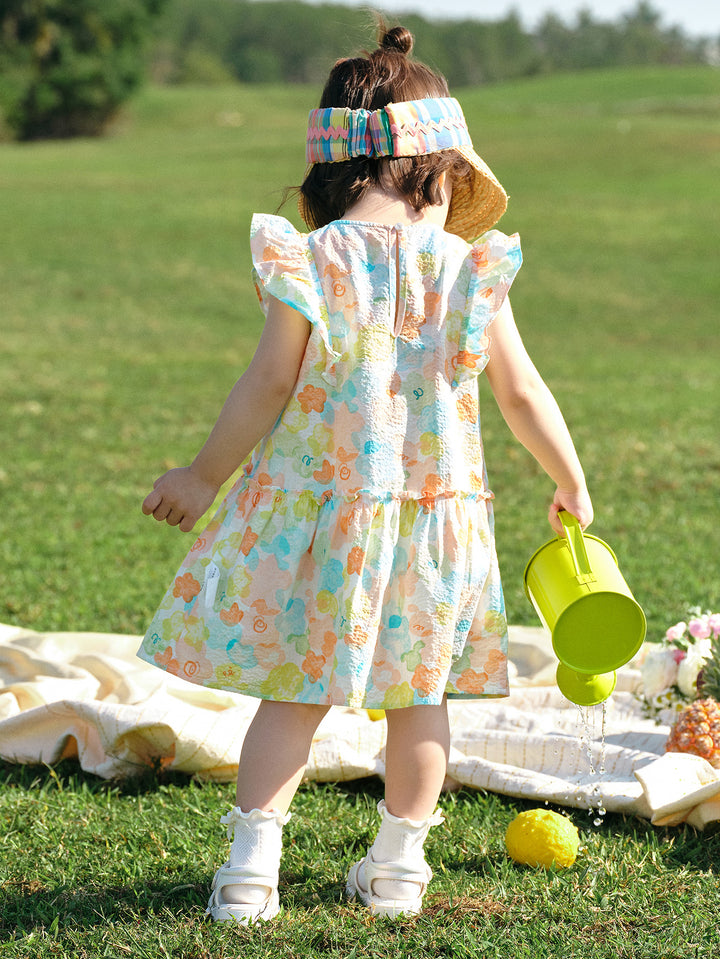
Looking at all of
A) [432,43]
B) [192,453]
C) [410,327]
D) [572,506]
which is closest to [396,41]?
[410,327]

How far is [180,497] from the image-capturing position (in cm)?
205

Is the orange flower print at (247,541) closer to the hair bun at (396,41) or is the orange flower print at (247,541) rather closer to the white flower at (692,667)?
the hair bun at (396,41)

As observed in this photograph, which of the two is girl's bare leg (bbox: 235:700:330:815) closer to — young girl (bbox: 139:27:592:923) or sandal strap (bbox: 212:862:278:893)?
young girl (bbox: 139:27:592:923)

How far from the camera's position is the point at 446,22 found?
106750 millimetres

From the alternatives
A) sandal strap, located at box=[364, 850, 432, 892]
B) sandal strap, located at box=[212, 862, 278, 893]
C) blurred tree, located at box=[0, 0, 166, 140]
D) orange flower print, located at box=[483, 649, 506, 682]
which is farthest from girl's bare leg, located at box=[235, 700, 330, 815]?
blurred tree, located at box=[0, 0, 166, 140]

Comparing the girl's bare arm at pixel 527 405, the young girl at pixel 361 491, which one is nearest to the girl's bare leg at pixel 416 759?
the young girl at pixel 361 491

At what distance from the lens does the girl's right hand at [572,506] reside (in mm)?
2193

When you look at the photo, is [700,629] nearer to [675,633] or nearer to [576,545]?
[675,633]

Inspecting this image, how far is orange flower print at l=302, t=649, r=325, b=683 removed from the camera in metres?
2.01

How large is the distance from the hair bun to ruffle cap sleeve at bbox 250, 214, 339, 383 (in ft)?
1.38

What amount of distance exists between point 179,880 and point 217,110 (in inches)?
1454

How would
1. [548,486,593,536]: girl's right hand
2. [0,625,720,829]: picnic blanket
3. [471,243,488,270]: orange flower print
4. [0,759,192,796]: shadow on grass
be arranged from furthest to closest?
[0,759,192,796]: shadow on grass < [0,625,720,829]: picnic blanket < [548,486,593,536]: girl's right hand < [471,243,488,270]: orange flower print

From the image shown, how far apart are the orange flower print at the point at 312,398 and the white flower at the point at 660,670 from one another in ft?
4.57

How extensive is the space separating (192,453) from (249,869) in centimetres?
450
